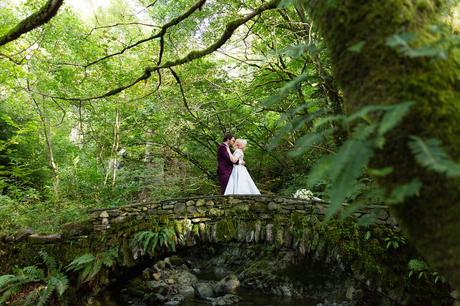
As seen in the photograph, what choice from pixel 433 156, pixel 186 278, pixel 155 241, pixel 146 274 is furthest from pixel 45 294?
pixel 433 156

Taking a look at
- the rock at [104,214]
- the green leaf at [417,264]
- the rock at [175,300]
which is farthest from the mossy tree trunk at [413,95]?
the rock at [175,300]

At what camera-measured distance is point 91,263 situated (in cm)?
712

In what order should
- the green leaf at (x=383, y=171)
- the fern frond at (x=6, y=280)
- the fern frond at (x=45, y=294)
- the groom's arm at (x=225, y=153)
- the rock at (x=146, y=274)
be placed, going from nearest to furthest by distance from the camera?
1. the green leaf at (x=383, y=171)
2. the fern frond at (x=45, y=294)
3. the fern frond at (x=6, y=280)
4. the groom's arm at (x=225, y=153)
5. the rock at (x=146, y=274)

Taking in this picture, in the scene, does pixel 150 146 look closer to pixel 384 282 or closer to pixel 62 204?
pixel 62 204

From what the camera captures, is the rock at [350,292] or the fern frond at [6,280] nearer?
the fern frond at [6,280]

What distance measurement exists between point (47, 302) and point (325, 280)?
237 inches

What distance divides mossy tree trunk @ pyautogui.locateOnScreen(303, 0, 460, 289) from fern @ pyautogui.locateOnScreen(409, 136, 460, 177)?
0.23 feet

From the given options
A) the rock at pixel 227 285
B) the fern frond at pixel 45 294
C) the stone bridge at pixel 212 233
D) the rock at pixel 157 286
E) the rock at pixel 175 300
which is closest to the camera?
the stone bridge at pixel 212 233

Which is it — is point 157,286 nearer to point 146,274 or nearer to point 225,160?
point 146,274

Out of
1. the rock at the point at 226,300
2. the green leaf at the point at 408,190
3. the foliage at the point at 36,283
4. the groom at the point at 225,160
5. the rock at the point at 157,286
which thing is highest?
the groom at the point at 225,160

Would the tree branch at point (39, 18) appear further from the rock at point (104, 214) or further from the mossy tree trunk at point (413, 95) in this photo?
the rock at point (104, 214)

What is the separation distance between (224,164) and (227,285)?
369 centimetres

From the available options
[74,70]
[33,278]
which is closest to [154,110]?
[74,70]

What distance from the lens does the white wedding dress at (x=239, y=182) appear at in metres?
7.90
